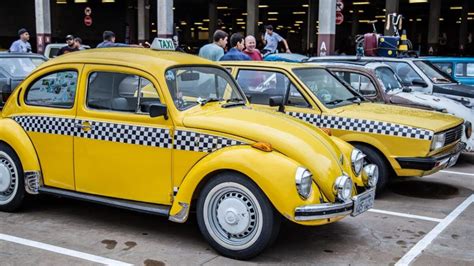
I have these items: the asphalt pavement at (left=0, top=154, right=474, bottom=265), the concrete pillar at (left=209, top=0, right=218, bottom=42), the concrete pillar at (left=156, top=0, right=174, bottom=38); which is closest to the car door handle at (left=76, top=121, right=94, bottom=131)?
the asphalt pavement at (left=0, top=154, right=474, bottom=265)

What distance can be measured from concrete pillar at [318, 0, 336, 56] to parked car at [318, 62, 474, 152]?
10.7 m

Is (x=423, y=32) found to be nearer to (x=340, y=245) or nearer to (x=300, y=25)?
(x=300, y=25)

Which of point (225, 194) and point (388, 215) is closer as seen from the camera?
point (225, 194)

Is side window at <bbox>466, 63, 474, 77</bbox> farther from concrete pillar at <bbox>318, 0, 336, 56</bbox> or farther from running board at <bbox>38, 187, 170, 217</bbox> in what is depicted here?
running board at <bbox>38, 187, 170, 217</bbox>

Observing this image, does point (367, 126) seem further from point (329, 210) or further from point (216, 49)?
point (216, 49)

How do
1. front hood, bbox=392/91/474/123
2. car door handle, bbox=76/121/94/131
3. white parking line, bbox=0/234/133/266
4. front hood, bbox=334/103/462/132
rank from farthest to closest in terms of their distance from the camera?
front hood, bbox=392/91/474/123
front hood, bbox=334/103/462/132
car door handle, bbox=76/121/94/131
white parking line, bbox=0/234/133/266

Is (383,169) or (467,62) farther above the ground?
(467,62)

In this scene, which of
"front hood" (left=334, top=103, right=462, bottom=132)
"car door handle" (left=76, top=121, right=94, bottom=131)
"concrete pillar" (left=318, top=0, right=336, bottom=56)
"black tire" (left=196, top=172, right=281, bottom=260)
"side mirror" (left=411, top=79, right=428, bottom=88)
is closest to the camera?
"black tire" (left=196, top=172, right=281, bottom=260)

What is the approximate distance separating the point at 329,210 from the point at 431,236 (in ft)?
5.06

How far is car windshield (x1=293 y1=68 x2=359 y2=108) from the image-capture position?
7148mm

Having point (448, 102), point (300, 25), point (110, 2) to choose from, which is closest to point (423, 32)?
point (300, 25)

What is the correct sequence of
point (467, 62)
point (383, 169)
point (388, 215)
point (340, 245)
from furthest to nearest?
point (467, 62)
point (383, 169)
point (388, 215)
point (340, 245)

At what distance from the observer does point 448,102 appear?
9.00 m

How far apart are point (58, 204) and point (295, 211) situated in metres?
3.15
